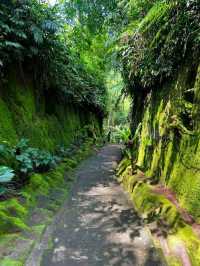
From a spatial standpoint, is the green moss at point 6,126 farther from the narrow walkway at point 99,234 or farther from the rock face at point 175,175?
the rock face at point 175,175

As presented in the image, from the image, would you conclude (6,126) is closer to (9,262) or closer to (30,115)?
(30,115)

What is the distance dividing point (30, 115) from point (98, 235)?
4250 mm

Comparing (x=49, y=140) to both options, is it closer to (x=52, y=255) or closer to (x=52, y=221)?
(x=52, y=221)

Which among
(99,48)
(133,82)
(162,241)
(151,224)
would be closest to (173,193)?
(151,224)

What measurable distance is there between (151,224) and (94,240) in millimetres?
937

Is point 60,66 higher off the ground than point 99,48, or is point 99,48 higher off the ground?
point 99,48

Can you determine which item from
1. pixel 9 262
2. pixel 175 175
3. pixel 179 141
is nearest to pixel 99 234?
pixel 9 262

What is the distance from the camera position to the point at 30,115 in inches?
278

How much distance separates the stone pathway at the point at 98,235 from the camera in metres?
3.14

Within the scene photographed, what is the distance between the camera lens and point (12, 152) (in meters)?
4.81

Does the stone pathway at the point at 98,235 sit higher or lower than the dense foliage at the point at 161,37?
lower

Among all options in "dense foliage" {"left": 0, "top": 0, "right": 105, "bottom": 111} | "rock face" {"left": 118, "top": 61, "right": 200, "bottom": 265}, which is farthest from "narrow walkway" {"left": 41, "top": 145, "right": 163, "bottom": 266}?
"dense foliage" {"left": 0, "top": 0, "right": 105, "bottom": 111}

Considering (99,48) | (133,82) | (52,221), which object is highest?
(99,48)

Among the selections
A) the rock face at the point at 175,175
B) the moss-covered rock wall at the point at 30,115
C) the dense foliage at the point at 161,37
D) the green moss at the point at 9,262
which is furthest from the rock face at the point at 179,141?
the moss-covered rock wall at the point at 30,115
